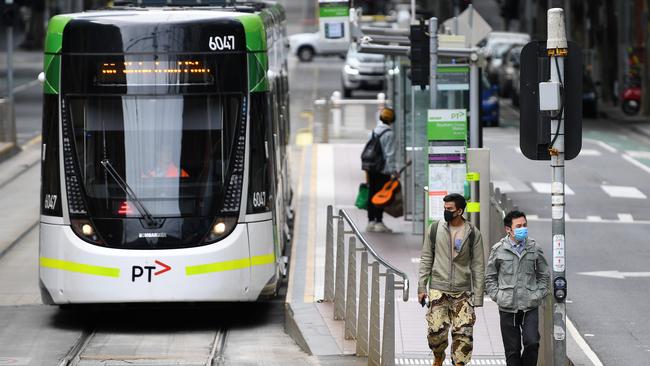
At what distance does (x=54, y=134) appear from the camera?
15984 millimetres

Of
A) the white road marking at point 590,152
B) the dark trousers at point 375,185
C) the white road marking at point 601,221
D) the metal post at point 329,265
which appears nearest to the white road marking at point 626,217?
the white road marking at point 601,221

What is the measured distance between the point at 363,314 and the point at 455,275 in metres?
1.26

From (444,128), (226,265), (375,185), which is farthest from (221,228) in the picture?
(375,185)

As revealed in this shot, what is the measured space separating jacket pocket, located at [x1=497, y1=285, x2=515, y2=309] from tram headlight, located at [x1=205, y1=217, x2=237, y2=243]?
4497 mm

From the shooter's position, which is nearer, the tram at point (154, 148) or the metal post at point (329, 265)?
the tram at point (154, 148)

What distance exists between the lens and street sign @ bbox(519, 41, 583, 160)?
38.5 ft

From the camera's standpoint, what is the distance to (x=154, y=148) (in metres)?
15.9

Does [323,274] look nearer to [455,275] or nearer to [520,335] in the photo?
[455,275]

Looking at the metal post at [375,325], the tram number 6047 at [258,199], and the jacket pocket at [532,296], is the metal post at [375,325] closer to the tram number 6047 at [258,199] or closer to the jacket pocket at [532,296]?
the jacket pocket at [532,296]

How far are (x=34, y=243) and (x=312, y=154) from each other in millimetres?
11625

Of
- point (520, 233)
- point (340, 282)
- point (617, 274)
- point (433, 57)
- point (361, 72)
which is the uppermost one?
point (433, 57)

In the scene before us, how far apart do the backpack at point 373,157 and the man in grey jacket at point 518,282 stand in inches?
374

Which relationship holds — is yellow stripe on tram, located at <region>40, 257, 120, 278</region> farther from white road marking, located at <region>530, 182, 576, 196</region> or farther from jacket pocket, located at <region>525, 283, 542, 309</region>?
white road marking, located at <region>530, 182, 576, 196</region>

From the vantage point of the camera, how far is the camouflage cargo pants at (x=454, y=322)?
41.4 feet
